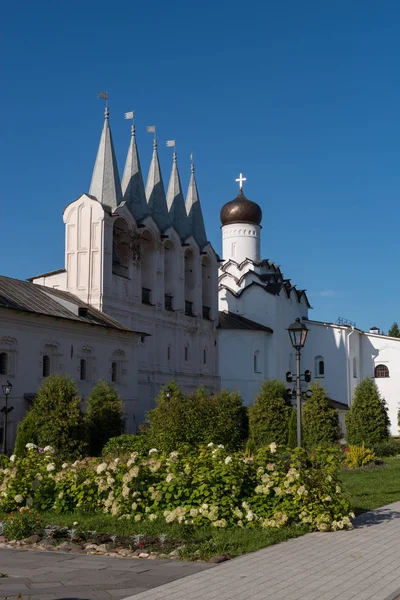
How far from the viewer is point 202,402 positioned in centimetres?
2795

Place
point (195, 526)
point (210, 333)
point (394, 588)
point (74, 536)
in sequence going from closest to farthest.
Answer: point (394, 588), point (74, 536), point (195, 526), point (210, 333)

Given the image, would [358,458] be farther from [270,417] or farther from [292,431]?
[270,417]

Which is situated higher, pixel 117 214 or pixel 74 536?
pixel 117 214

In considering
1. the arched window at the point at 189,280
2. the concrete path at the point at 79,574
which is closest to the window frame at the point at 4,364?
the arched window at the point at 189,280

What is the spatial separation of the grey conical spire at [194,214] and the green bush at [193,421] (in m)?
15.4

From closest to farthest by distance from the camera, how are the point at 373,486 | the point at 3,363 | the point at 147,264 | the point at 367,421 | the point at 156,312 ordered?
the point at 373,486 < the point at 3,363 < the point at 367,421 < the point at 156,312 < the point at 147,264

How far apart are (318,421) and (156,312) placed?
11.9 m

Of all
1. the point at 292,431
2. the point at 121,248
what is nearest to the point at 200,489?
the point at 292,431

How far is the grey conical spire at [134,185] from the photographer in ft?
125

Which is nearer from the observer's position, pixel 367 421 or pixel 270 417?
pixel 367 421

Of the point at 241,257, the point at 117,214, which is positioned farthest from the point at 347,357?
the point at 117,214

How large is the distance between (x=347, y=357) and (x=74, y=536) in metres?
41.6

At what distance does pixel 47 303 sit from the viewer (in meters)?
29.8

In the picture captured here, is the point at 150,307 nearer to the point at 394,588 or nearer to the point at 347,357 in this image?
the point at 347,357
